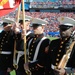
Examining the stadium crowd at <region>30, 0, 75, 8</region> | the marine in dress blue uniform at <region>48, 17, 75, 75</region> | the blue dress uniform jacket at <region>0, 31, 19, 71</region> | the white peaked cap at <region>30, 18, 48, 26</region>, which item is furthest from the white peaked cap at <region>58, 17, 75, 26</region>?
the stadium crowd at <region>30, 0, 75, 8</region>

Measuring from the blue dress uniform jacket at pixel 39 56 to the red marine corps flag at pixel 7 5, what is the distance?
30.3 inches

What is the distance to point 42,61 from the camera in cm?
427

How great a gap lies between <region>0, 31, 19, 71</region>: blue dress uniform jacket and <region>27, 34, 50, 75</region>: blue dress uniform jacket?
0.67 meters

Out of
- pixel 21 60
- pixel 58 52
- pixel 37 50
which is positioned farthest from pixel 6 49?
pixel 58 52

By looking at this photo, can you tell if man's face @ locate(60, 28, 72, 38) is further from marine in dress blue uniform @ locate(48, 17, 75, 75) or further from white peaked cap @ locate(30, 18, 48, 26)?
white peaked cap @ locate(30, 18, 48, 26)

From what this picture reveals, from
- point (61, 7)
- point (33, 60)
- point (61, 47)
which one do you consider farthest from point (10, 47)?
point (61, 7)

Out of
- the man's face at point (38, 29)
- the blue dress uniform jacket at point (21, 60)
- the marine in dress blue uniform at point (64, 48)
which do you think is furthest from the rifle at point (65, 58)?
the blue dress uniform jacket at point (21, 60)

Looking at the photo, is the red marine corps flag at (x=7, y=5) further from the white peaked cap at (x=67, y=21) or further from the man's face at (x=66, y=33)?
the man's face at (x=66, y=33)

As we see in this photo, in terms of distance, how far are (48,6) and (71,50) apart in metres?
45.3

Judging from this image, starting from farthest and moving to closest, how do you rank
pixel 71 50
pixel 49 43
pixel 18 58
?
pixel 18 58 → pixel 49 43 → pixel 71 50

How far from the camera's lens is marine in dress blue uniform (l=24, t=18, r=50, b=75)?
14.0 feet

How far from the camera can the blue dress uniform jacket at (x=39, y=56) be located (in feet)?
14.0

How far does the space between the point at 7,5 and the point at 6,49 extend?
0.76 m

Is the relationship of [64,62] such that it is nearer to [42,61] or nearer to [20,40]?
[42,61]
